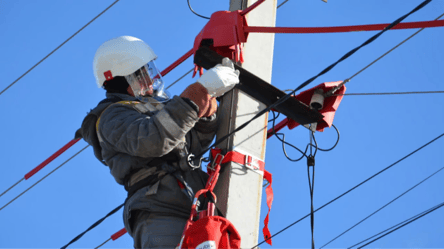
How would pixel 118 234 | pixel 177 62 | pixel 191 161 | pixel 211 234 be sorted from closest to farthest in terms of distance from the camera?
pixel 211 234 < pixel 191 161 < pixel 118 234 < pixel 177 62

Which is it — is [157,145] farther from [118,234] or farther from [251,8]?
[118,234]

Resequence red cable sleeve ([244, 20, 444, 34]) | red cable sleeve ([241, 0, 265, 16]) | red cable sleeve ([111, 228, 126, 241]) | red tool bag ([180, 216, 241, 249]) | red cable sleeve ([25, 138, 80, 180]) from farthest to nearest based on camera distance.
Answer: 1. red cable sleeve ([25, 138, 80, 180])
2. red cable sleeve ([111, 228, 126, 241])
3. red cable sleeve ([241, 0, 265, 16])
4. red cable sleeve ([244, 20, 444, 34])
5. red tool bag ([180, 216, 241, 249])

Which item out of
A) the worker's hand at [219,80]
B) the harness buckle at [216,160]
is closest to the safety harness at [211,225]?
the harness buckle at [216,160]

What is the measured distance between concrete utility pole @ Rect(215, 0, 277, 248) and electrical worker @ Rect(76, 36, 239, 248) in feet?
0.59

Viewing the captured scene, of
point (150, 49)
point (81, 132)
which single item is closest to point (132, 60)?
point (150, 49)

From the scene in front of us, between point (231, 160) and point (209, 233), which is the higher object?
point (231, 160)

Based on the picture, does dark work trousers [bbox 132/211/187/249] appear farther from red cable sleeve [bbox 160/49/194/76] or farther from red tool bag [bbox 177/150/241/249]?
red cable sleeve [bbox 160/49/194/76]

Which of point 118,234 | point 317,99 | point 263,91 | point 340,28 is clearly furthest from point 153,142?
point 118,234

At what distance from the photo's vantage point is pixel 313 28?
462cm

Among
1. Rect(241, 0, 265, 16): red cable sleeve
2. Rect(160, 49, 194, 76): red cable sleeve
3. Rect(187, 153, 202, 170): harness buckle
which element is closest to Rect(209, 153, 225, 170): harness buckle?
Rect(187, 153, 202, 170): harness buckle

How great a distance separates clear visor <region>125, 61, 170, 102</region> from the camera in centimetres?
507

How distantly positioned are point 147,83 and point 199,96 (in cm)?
91

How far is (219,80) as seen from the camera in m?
4.28

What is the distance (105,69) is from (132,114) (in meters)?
0.80
